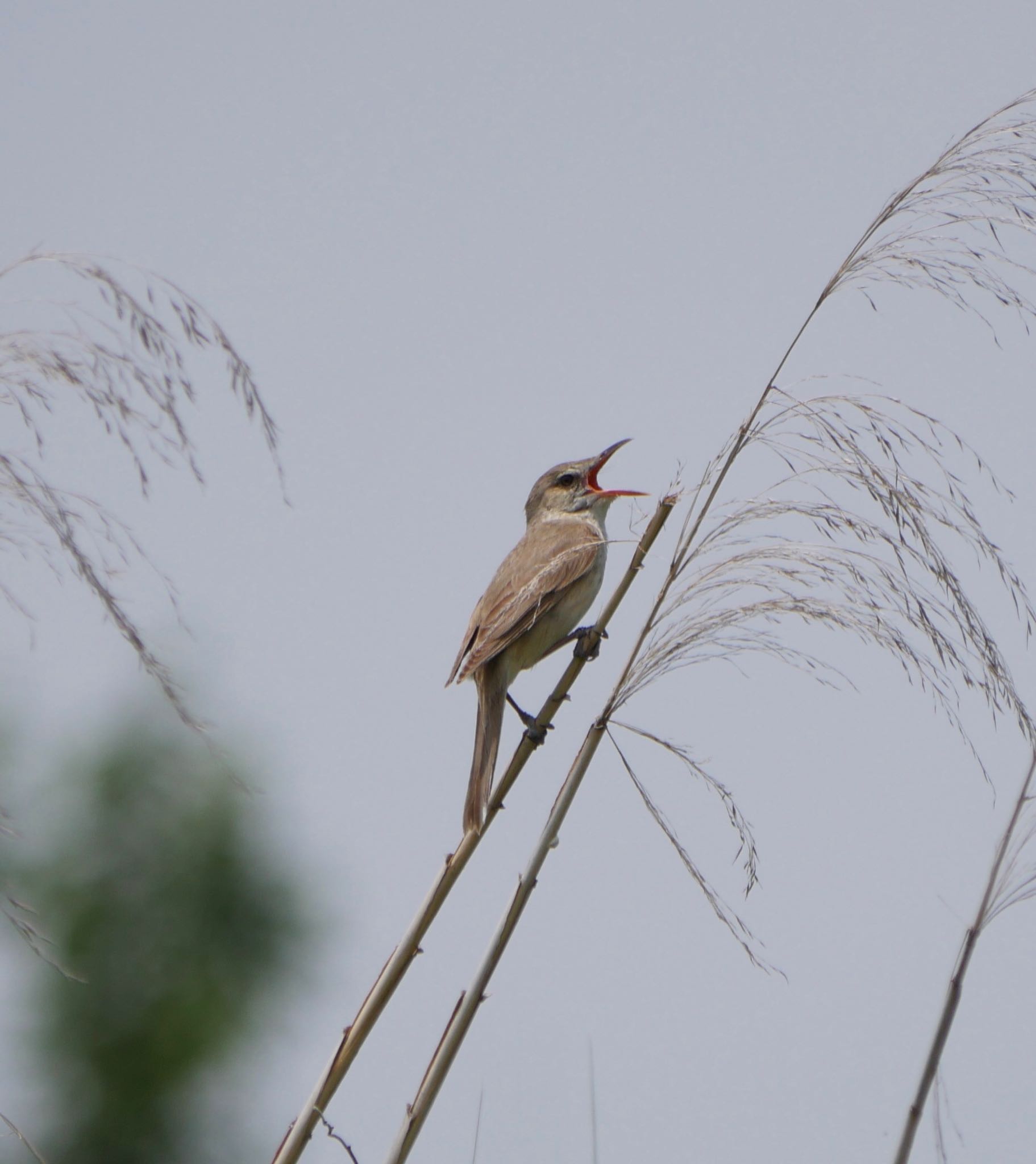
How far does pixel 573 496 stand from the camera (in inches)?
203

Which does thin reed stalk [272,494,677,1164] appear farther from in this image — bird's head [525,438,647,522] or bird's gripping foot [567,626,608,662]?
bird's head [525,438,647,522]

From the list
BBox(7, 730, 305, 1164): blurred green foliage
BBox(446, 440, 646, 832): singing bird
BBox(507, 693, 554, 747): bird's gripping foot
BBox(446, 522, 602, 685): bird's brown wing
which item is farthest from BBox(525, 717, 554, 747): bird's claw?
BBox(7, 730, 305, 1164): blurred green foliage

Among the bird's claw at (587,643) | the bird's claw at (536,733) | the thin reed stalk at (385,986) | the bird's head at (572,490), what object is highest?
the bird's head at (572,490)

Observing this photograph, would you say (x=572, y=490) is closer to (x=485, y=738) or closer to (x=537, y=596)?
(x=537, y=596)

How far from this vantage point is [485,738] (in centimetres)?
339

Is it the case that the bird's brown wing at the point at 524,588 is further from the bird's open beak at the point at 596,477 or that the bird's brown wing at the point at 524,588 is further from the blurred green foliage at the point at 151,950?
the blurred green foliage at the point at 151,950

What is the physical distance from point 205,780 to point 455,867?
1497 cm

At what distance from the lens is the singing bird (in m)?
3.60

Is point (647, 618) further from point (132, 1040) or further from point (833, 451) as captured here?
point (132, 1040)

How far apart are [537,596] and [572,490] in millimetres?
1443

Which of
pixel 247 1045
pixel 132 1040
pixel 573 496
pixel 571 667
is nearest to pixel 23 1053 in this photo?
pixel 132 1040

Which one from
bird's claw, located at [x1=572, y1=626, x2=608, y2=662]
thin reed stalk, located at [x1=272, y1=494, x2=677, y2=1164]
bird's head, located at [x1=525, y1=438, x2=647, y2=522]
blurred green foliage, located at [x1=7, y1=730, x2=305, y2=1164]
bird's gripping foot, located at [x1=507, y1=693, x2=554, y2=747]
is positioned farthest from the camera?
blurred green foliage, located at [x1=7, y1=730, x2=305, y2=1164]

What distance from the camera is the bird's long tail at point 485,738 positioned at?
7.85 ft

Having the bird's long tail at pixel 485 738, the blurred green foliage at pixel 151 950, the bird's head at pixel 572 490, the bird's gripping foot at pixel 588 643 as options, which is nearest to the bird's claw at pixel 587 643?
the bird's gripping foot at pixel 588 643
